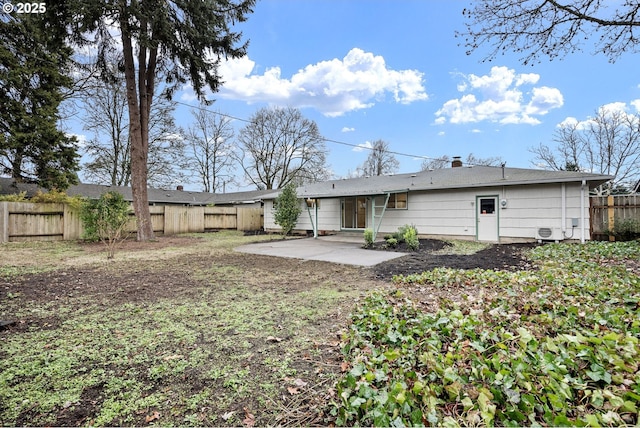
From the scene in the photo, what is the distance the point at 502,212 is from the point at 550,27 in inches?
263

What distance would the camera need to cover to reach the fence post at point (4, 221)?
33.5ft

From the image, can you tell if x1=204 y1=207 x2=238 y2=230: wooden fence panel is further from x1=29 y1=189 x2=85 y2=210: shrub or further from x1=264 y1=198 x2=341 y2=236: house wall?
x1=29 y1=189 x2=85 y2=210: shrub

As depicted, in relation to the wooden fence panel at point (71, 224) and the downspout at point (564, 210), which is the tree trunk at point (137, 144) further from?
the downspout at point (564, 210)

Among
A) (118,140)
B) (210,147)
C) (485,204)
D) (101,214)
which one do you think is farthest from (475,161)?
(118,140)

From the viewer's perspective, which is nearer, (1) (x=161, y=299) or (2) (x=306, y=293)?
(1) (x=161, y=299)

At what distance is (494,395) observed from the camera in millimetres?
1604

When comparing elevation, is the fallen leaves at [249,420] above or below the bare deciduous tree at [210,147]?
below

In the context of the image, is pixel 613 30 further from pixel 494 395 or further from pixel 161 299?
pixel 161 299

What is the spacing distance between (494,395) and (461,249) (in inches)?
319

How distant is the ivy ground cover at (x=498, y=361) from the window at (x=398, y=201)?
9016mm

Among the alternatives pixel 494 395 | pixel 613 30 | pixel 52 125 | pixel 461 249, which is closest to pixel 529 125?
pixel 461 249

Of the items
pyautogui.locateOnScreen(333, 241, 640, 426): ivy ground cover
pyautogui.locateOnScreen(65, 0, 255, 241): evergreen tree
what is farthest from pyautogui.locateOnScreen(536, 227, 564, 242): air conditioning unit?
pyautogui.locateOnScreen(65, 0, 255, 241): evergreen tree

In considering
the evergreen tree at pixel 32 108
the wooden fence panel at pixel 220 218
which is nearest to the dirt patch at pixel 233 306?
the wooden fence panel at pixel 220 218

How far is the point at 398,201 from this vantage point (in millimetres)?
12594
